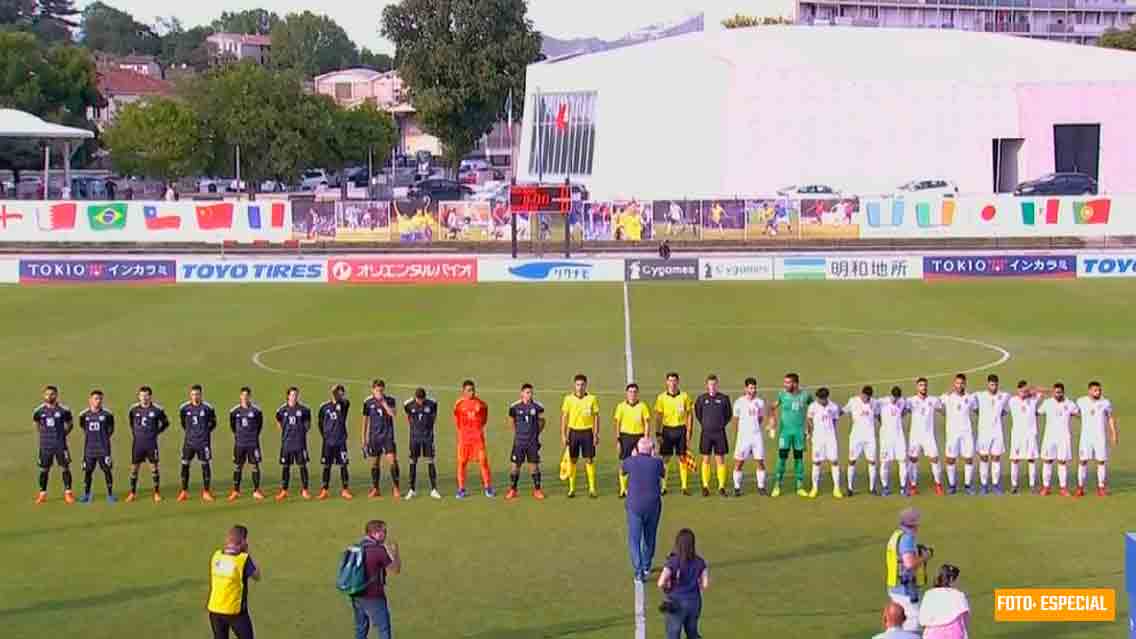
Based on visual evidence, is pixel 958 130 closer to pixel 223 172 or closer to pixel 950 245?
pixel 950 245

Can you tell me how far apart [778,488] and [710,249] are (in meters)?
37.8

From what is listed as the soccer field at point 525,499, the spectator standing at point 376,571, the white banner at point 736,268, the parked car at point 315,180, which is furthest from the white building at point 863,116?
the spectator standing at point 376,571

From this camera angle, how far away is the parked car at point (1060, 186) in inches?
2790

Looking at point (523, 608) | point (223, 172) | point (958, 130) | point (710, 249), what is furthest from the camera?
point (223, 172)

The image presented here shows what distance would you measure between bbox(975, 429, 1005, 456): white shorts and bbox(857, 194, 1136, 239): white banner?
129 feet

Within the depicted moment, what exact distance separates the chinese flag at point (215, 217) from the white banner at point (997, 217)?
916 inches

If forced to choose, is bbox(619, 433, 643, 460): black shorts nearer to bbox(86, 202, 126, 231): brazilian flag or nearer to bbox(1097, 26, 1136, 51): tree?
bbox(86, 202, 126, 231): brazilian flag

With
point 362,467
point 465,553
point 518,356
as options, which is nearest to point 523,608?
point 465,553

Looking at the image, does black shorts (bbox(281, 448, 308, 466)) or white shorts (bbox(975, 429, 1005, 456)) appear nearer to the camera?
white shorts (bbox(975, 429, 1005, 456))

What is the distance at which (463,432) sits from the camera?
2103cm

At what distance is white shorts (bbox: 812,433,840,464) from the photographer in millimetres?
20609

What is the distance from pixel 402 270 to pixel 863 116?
33.3 meters

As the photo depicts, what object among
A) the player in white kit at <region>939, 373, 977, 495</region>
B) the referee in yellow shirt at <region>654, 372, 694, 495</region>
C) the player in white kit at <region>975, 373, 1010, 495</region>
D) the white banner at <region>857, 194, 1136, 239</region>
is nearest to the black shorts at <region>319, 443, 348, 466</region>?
the referee in yellow shirt at <region>654, 372, 694, 495</region>

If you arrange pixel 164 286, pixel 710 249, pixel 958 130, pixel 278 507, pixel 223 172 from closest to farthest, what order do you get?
pixel 278 507
pixel 164 286
pixel 710 249
pixel 958 130
pixel 223 172
